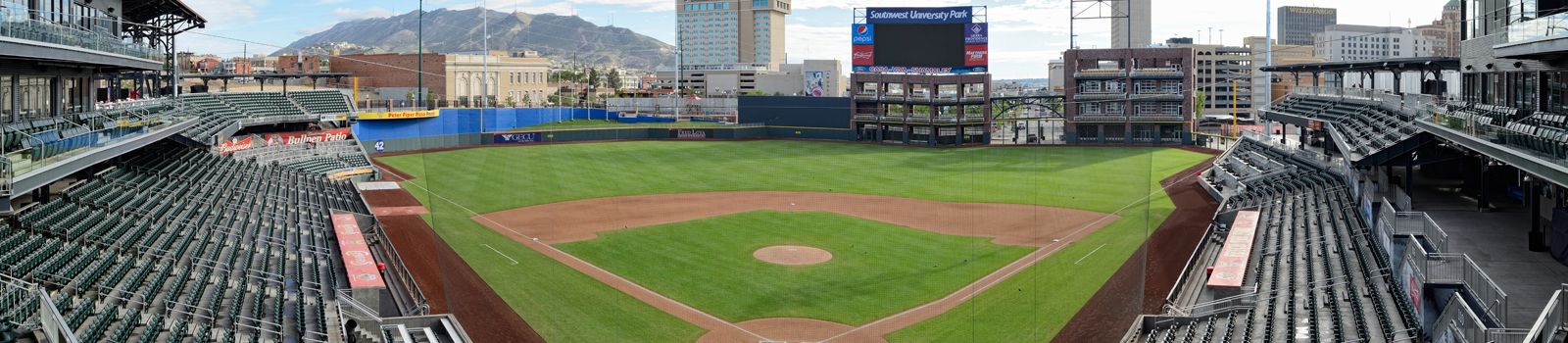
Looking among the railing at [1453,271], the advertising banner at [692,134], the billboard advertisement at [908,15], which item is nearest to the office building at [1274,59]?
the billboard advertisement at [908,15]

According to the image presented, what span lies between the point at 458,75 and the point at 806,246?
5502cm

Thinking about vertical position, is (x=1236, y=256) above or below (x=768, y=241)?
below

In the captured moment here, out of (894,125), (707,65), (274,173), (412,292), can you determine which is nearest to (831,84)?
Result: (707,65)

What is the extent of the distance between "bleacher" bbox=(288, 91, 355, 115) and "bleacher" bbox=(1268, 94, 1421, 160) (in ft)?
131

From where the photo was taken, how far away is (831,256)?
17828mm

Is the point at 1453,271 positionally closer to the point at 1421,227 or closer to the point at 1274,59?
the point at 1421,227

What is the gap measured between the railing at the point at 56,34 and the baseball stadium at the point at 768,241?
7cm

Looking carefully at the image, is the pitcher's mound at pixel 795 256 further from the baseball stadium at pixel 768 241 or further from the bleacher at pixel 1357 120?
the bleacher at pixel 1357 120

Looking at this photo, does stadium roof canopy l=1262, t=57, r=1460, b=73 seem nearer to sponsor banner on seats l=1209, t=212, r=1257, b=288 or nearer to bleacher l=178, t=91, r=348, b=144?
sponsor banner on seats l=1209, t=212, r=1257, b=288

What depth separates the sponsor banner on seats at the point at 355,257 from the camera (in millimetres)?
17641

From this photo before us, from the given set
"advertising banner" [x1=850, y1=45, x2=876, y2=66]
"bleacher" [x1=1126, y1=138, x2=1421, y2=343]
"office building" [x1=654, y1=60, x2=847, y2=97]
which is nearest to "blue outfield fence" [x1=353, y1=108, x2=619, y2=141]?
"advertising banner" [x1=850, y1=45, x2=876, y2=66]

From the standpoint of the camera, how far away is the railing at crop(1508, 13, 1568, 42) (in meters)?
12.7

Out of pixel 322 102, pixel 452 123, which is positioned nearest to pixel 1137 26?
pixel 452 123

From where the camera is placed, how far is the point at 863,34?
188 ft
